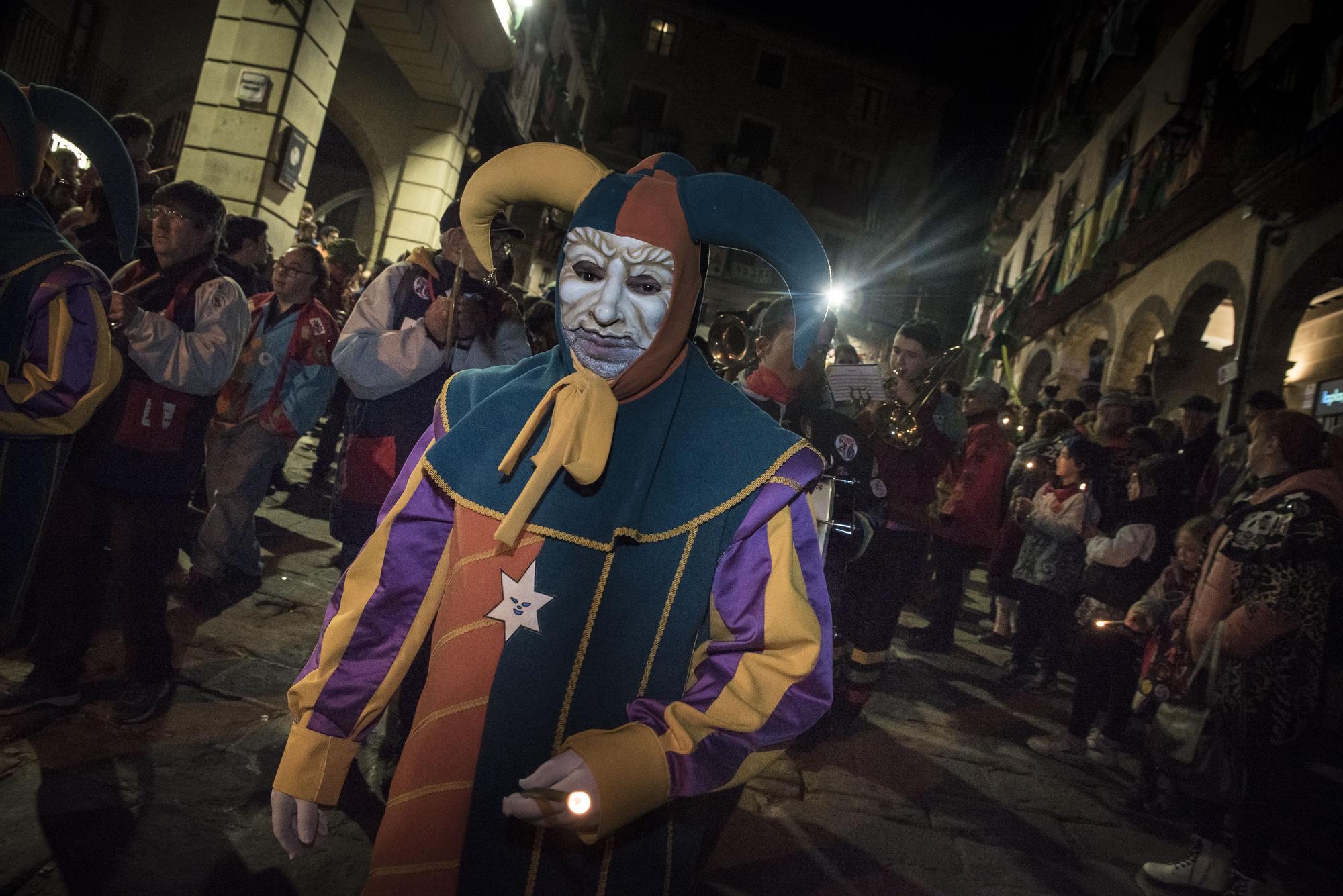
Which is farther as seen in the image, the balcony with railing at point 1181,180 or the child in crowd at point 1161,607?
the balcony with railing at point 1181,180

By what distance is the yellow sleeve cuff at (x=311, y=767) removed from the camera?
1.35 metres

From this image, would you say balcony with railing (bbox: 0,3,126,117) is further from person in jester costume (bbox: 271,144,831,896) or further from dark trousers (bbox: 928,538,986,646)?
person in jester costume (bbox: 271,144,831,896)

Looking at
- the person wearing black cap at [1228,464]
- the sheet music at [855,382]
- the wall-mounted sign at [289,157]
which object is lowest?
the sheet music at [855,382]

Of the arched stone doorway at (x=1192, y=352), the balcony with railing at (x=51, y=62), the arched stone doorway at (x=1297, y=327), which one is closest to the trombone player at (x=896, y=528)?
the arched stone doorway at (x=1297, y=327)

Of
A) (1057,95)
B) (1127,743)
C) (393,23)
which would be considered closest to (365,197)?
(393,23)

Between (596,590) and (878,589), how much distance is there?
10.4ft

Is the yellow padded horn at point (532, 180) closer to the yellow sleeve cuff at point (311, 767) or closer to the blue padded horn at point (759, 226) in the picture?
the blue padded horn at point (759, 226)

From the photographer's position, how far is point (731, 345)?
386 cm

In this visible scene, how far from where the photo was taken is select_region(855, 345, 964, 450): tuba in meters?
4.23

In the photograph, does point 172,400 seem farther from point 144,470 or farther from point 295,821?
point 295,821

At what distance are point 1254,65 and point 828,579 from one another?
9569mm

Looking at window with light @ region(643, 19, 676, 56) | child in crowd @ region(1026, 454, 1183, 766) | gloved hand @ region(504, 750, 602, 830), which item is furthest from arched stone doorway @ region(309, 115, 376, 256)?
window with light @ region(643, 19, 676, 56)

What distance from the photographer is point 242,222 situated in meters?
4.17

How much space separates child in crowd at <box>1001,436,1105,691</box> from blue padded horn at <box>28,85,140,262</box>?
534 centimetres
